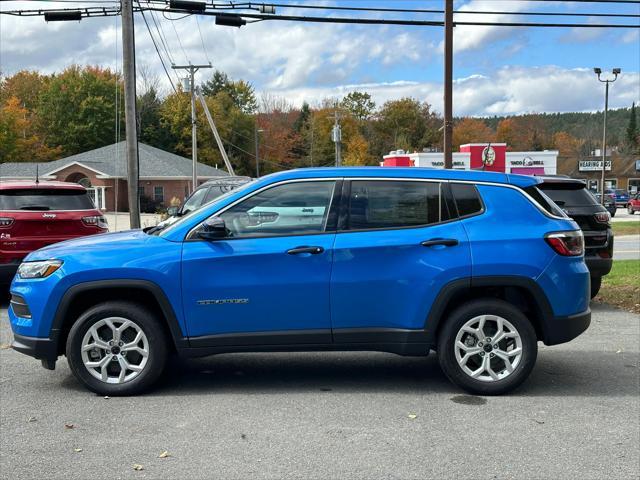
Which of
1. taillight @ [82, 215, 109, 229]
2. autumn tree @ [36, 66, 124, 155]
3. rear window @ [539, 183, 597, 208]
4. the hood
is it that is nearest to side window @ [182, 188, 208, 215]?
taillight @ [82, 215, 109, 229]

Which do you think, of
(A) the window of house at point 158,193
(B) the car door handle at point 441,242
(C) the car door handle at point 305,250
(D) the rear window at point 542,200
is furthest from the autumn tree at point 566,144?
(C) the car door handle at point 305,250

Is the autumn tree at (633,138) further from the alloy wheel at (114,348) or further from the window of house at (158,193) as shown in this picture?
the alloy wheel at (114,348)

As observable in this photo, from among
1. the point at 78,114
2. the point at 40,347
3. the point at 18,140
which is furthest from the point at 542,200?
the point at 78,114

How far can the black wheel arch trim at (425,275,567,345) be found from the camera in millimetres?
5266

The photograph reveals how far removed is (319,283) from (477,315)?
1.29 metres

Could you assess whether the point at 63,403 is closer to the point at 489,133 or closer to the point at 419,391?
the point at 419,391

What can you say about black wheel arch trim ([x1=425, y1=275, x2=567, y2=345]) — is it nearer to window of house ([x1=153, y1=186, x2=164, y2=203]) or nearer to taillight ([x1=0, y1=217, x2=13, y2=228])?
taillight ([x1=0, y1=217, x2=13, y2=228])

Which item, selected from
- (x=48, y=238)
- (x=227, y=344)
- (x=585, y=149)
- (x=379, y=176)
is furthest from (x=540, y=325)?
(x=585, y=149)

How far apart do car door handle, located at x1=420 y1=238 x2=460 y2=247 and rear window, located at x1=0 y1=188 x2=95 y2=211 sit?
6150mm

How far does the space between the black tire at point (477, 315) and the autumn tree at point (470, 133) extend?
3835 inches

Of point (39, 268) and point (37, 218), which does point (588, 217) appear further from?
point (37, 218)

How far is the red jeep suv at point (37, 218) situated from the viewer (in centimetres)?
901

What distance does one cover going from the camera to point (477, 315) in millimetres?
5320

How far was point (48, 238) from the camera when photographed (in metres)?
9.25
